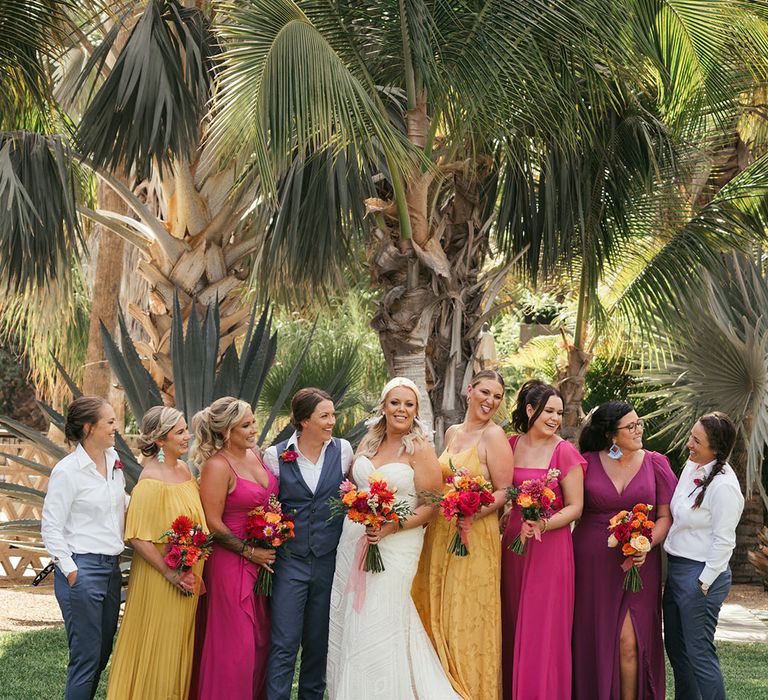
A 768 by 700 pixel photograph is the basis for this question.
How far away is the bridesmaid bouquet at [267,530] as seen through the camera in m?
6.11

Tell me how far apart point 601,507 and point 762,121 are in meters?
8.95

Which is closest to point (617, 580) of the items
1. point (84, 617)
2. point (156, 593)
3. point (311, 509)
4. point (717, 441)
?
point (717, 441)

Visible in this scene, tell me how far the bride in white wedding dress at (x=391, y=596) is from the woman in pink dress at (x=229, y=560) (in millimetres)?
472

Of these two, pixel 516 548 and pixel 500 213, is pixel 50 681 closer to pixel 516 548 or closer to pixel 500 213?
pixel 516 548

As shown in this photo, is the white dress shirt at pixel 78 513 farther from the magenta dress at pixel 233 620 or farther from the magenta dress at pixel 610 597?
the magenta dress at pixel 610 597

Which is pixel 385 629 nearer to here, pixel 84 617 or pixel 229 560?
pixel 229 560

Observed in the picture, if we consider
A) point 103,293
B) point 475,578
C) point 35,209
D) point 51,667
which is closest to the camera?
point 475,578

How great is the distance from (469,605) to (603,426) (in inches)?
51.4

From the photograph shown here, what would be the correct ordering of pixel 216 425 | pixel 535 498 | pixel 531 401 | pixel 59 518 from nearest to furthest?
pixel 59 518 → pixel 535 498 → pixel 216 425 → pixel 531 401

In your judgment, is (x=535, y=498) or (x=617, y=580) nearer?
(x=535, y=498)

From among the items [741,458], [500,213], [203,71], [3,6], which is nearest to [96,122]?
[203,71]

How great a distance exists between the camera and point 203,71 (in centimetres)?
891

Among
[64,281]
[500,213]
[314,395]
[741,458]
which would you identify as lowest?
[741,458]

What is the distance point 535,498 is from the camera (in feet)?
20.2
